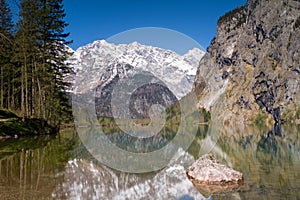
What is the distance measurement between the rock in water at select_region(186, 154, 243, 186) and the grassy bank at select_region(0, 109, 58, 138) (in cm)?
2621

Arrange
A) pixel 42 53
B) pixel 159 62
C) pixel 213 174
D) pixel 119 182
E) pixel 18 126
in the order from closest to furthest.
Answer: pixel 119 182
pixel 213 174
pixel 159 62
pixel 18 126
pixel 42 53

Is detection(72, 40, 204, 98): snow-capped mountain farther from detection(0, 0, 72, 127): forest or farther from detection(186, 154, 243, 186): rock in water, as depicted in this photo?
detection(0, 0, 72, 127): forest

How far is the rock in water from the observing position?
12.8 meters

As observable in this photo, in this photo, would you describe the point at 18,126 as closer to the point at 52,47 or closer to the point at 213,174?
the point at 52,47

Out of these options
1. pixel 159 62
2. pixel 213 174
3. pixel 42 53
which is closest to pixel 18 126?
pixel 42 53

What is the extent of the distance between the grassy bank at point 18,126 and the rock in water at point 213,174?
26.2 meters

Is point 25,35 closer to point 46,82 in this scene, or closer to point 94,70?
point 46,82

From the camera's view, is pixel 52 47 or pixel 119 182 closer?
pixel 119 182

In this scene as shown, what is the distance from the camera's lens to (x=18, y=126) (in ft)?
126

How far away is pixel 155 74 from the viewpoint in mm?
23859

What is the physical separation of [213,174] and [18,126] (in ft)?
101

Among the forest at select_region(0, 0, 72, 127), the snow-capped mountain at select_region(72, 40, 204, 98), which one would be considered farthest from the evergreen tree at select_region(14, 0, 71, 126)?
the snow-capped mountain at select_region(72, 40, 204, 98)

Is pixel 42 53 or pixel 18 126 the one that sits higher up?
pixel 42 53

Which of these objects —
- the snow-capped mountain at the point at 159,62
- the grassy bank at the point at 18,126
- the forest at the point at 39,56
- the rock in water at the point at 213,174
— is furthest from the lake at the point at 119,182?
the forest at the point at 39,56
